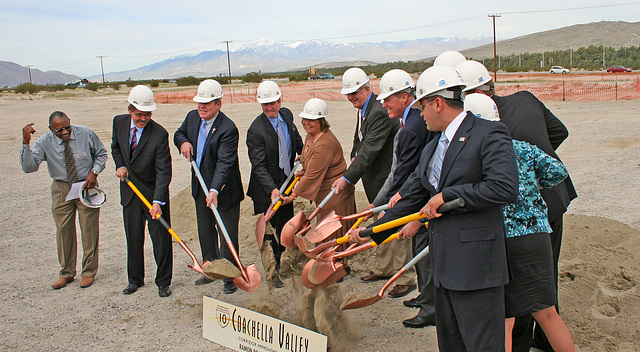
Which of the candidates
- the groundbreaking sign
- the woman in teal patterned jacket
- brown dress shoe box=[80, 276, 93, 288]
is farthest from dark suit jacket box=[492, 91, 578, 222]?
brown dress shoe box=[80, 276, 93, 288]

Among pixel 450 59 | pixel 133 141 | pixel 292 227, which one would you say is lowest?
pixel 292 227

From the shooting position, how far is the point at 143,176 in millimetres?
5434

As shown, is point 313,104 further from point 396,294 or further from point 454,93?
point 454,93

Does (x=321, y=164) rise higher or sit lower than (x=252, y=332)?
higher

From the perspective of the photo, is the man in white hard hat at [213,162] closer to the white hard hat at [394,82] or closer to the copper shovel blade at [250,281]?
the copper shovel blade at [250,281]

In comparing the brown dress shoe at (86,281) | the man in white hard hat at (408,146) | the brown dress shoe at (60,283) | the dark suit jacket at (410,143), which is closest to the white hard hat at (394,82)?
the man in white hard hat at (408,146)

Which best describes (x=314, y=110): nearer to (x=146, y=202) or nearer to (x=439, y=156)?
(x=146, y=202)

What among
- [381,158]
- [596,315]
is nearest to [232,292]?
[381,158]

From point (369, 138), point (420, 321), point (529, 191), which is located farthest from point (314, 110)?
point (529, 191)

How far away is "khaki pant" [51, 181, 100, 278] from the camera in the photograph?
564 cm

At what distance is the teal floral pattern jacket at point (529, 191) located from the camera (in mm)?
3074

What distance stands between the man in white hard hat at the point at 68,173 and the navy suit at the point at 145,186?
42 centimetres

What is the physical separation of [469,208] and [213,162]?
11.3ft

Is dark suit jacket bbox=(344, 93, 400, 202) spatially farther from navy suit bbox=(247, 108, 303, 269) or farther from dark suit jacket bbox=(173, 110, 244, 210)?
dark suit jacket bbox=(173, 110, 244, 210)
